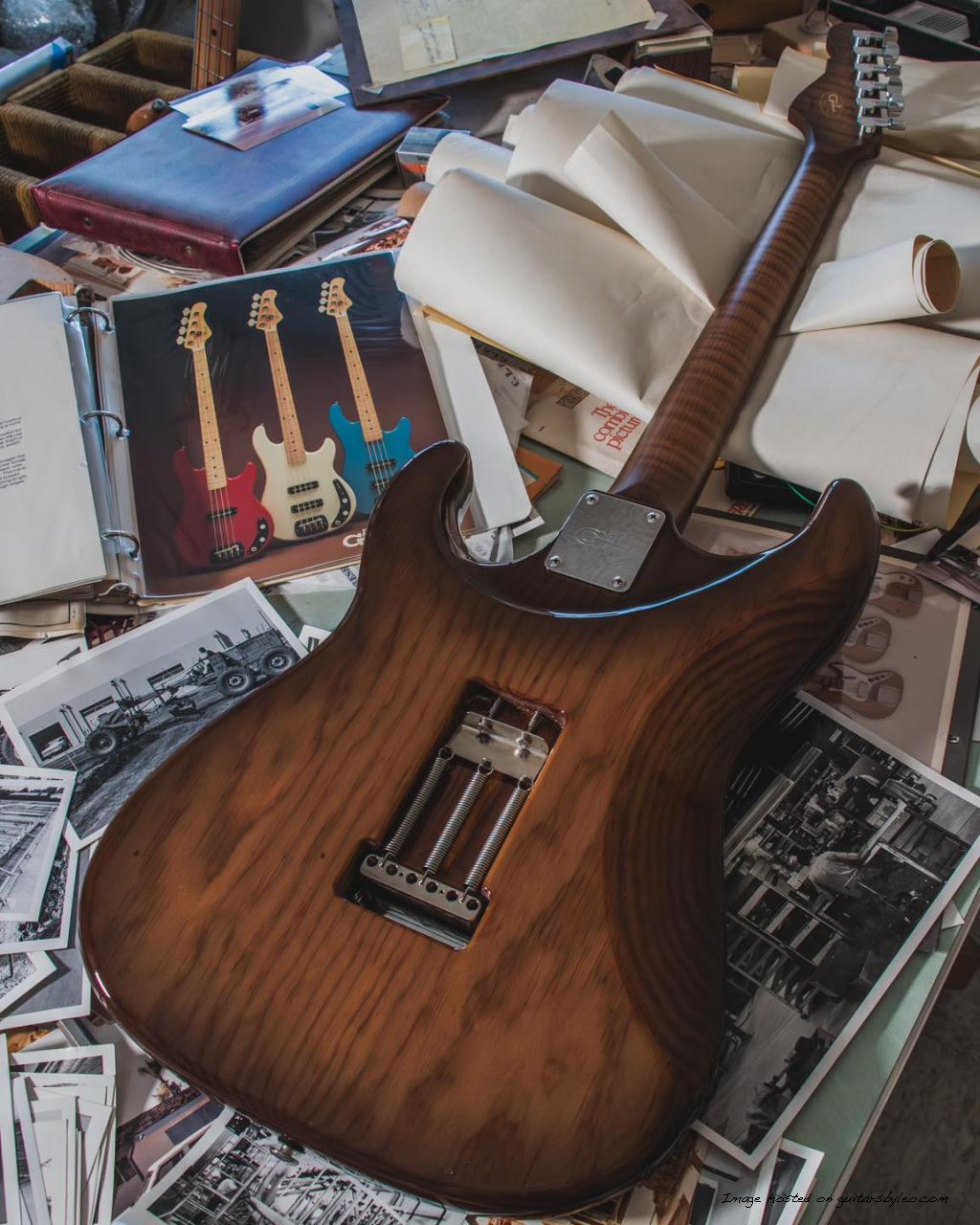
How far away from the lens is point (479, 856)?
1.53ft

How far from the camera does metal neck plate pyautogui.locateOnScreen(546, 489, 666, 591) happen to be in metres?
0.56

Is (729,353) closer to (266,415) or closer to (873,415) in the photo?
(873,415)

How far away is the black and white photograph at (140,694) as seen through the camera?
593 millimetres

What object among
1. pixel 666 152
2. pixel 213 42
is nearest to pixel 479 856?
pixel 666 152

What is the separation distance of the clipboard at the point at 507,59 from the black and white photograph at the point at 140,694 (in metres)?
0.68

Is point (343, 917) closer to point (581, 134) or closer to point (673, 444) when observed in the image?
point (673, 444)

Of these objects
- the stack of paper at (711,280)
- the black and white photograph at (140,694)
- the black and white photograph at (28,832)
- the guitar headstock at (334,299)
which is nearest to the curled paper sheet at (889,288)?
the stack of paper at (711,280)

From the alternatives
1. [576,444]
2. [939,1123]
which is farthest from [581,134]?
[939,1123]

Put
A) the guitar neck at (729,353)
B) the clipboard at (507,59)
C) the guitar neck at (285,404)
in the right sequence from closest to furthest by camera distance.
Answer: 1. the guitar neck at (729,353)
2. the guitar neck at (285,404)
3. the clipboard at (507,59)

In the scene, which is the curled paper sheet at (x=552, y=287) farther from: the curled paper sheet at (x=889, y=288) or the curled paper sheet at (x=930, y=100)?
the curled paper sheet at (x=930, y=100)

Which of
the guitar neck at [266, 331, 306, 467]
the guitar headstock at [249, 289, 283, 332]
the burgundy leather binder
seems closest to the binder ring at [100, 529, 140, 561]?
the guitar neck at [266, 331, 306, 467]

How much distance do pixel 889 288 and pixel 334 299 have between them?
1.54 ft

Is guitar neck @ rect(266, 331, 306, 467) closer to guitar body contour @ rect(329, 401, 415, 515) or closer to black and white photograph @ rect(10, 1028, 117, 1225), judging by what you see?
guitar body contour @ rect(329, 401, 415, 515)

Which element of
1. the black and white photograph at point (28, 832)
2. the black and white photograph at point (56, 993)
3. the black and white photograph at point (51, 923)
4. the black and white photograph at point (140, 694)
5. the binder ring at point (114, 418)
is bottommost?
the black and white photograph at point (56, 993)
